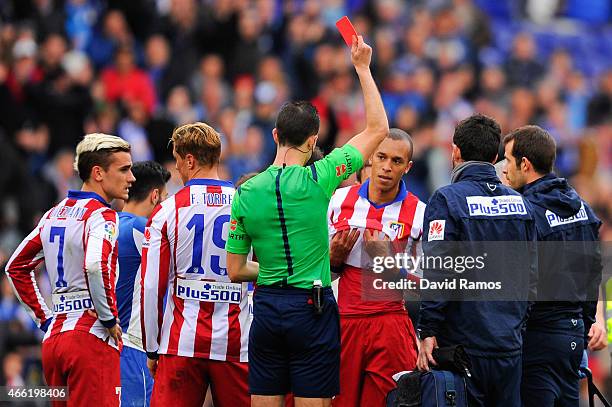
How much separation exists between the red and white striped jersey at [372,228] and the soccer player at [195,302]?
831 millimetres

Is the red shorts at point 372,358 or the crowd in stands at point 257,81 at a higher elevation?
the crowd in stands at point 257,81

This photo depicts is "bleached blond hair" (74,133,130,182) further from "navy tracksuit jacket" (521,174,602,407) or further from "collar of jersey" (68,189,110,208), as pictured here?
"navy tracksuit jacket" (521,174,602,407)

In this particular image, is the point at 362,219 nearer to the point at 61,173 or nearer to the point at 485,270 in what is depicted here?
the point at 485,270

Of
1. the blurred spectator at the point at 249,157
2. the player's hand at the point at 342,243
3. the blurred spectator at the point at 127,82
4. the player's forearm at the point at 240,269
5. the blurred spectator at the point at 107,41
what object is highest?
the blurred spectator at the point at 107,41

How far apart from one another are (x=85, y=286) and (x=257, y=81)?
9265mm

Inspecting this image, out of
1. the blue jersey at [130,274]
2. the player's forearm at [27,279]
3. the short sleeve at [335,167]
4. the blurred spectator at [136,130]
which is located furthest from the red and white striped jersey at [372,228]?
the blurred spectator at [136,130]

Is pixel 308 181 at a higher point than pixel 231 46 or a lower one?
lower

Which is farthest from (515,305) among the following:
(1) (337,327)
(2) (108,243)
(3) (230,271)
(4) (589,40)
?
(4) (589,40)

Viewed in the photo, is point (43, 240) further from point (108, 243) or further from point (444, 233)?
point (444, 233)

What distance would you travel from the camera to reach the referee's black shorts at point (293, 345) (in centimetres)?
665

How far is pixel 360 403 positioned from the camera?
780cm

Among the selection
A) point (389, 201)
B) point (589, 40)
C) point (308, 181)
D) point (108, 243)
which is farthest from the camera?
point (589, 40)

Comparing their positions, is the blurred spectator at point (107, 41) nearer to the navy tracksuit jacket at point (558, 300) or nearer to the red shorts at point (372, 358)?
the red shorts at point (372, 358)

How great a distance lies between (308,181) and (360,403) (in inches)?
72.3
